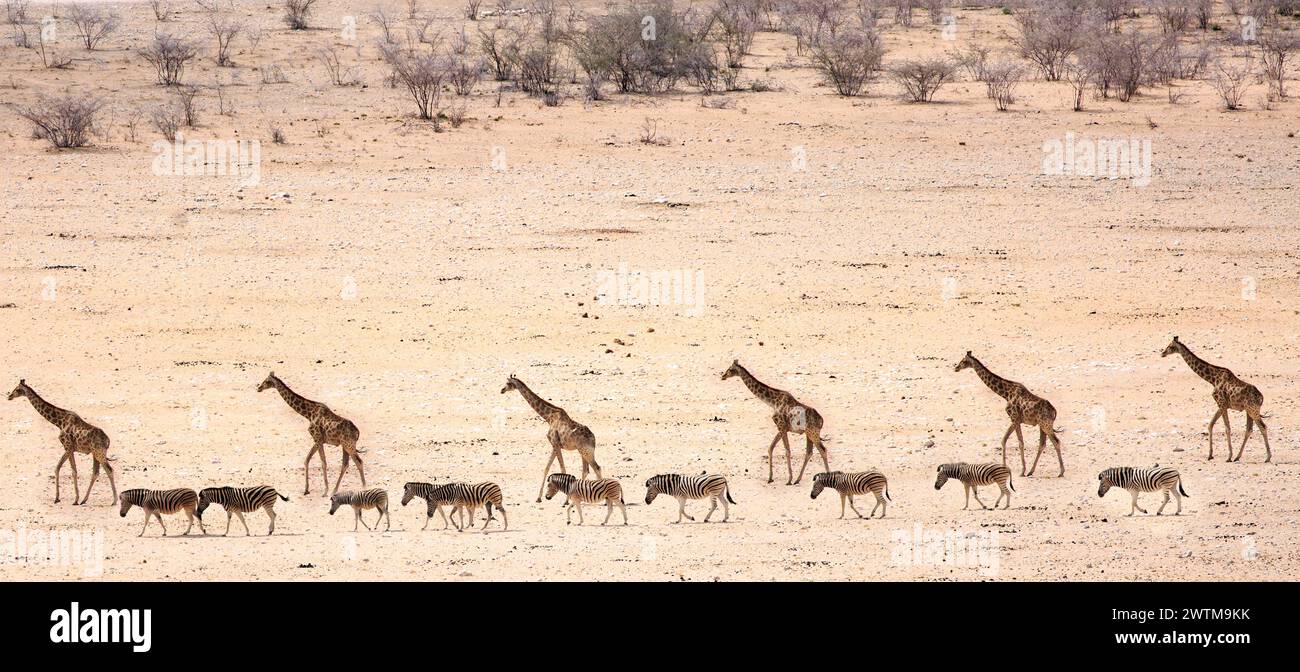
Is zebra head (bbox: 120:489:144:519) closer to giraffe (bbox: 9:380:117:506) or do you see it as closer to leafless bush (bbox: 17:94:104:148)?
giraffe (bbox: 9:380:117:506)

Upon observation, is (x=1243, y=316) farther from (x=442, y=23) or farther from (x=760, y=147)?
(x=442, y=23)

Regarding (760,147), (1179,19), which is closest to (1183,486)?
(760,147)

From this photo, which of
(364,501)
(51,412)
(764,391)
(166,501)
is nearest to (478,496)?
(364,501)

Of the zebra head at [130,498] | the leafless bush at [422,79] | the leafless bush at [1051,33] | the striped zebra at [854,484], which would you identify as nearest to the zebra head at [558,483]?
the striped zebra at [854,484]

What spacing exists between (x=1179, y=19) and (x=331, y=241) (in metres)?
25.0

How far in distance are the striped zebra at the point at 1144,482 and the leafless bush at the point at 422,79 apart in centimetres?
1834

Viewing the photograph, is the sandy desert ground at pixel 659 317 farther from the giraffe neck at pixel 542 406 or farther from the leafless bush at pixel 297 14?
the leafless bush at pixel 297 14

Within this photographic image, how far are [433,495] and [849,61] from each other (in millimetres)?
22015

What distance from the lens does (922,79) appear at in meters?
30.1

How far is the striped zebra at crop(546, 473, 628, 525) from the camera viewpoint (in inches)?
437

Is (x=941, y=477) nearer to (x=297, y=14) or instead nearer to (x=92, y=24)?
(x=92, y=24)

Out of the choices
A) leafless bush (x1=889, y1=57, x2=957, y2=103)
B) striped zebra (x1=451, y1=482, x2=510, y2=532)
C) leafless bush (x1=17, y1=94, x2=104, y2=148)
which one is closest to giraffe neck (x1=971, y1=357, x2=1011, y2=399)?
striped zebra (x1=451, y1=482, x2=510, y2=532)

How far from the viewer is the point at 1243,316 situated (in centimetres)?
1767
